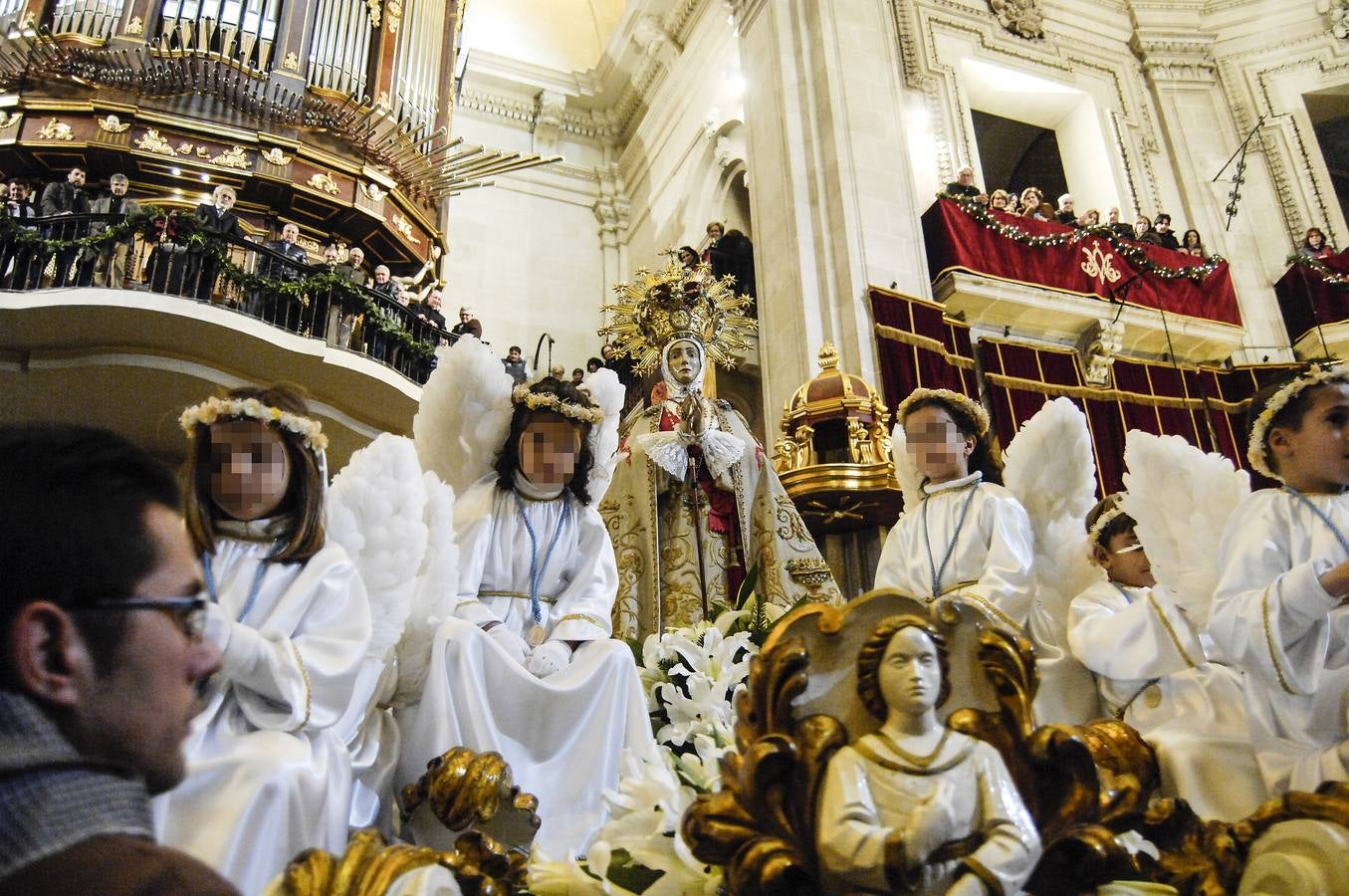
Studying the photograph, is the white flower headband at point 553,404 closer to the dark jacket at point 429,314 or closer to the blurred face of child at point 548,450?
the blurred face of child at point 548,450

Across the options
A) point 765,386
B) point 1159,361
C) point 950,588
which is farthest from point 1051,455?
point 1159,361

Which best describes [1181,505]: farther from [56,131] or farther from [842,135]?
[56,131]

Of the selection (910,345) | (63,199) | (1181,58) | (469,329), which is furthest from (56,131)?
(1181,58)

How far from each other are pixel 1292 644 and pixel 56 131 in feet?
34.7

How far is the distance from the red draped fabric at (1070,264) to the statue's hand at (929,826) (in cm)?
818

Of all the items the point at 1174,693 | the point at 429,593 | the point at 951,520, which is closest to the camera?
the point at 1174,693

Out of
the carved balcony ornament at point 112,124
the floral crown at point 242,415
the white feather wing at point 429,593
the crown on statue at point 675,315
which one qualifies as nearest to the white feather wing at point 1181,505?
the white feather wing at point 429,593

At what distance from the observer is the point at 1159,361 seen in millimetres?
10008

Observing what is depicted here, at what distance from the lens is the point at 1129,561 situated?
9.62ft

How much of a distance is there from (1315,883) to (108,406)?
9.35 metres

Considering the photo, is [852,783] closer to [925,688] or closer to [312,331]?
[925,688]

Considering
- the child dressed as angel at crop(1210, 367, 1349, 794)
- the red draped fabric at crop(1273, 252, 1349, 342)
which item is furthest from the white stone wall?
the child dressed as angel at crop(1210, 367, 1349, 794)

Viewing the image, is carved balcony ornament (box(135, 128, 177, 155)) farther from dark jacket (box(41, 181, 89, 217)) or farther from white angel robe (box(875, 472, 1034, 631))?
white angel robe (box(875, 472, 1034, 631))

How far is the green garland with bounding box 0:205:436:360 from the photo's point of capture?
23.9ft
